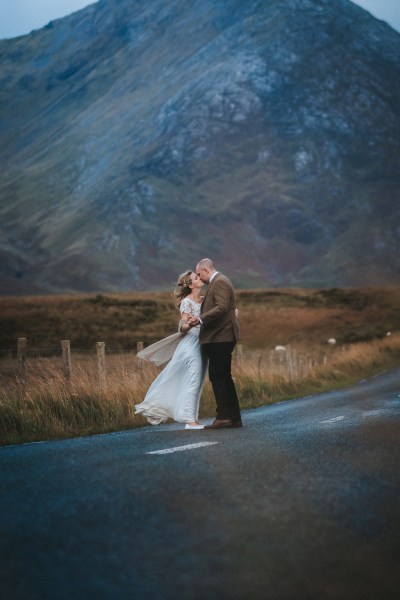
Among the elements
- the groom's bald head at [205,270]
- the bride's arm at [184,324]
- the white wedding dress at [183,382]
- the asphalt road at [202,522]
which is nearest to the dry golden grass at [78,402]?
the white wedding dress at [183,382]

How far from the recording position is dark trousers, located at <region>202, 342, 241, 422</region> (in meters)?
13.3

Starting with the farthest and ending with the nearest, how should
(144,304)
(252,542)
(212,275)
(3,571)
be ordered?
(144,304) < (212,275) < (252,542) < (3,571)

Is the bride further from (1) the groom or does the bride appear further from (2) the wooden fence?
(2) the wooden fence

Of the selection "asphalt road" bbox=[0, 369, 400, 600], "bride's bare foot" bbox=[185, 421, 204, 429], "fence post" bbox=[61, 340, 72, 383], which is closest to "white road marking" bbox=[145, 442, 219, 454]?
"asphalt road" bbox=[0, 369, 400, 600]

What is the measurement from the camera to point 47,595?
4.67m

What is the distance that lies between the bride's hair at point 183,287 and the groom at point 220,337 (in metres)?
0.45

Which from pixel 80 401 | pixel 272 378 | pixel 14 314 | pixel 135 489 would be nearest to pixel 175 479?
pixel 135 489

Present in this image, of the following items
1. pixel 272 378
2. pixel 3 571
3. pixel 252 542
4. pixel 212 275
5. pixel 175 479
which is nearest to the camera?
pixel 3 571

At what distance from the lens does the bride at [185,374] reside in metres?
13.7

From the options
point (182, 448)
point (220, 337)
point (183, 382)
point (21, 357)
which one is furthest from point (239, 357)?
point (182, 448)

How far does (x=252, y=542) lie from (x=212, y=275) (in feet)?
26.0

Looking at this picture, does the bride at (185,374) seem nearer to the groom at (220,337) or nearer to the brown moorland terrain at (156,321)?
the groom at (220,337)

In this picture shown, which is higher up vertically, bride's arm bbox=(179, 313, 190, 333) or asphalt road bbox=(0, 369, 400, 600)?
bride's arm bbox=(179, 313, 190, 333)

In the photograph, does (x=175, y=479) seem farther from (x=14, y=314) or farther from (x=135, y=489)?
(x=14, y=314)
